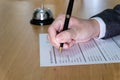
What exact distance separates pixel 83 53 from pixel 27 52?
195 mm

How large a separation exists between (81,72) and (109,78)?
0.09m

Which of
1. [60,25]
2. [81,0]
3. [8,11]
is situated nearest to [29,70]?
[60,25]

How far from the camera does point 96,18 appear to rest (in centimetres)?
112

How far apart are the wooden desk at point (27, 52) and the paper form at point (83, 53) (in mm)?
24

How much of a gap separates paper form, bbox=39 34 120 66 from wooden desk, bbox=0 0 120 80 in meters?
0.02

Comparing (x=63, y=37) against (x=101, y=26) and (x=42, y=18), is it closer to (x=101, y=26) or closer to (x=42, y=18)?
(x=101, y=26)

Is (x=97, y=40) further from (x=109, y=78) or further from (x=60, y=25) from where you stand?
(x=109, y=78)

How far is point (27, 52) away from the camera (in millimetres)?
964

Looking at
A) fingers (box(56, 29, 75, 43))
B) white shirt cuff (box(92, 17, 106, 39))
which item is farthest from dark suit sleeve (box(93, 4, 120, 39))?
fingers (box(56, 29, 75, 43))

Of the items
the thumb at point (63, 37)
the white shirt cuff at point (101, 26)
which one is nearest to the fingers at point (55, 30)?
the thumb at point (63, 37)

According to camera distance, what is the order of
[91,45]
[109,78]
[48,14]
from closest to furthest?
[109,78] → [91,45] → [48,14]

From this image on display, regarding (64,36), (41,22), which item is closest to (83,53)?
(64,36)

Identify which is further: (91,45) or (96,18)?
(96,18)

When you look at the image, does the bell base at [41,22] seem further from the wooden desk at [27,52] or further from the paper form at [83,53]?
the paper form at [83,53]
